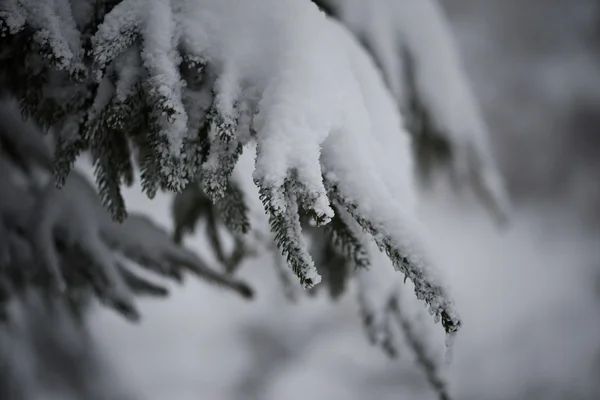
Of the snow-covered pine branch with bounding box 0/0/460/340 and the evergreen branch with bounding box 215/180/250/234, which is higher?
the snow-covered pine branch with bounding box 0/0/460/340

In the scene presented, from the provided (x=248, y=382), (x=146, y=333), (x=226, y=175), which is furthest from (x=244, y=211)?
(x=248, y=382)

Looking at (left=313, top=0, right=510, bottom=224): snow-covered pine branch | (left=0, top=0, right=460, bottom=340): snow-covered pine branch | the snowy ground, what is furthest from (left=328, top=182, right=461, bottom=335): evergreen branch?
the snowy ground

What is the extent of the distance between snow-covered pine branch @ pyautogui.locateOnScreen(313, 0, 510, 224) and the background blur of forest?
12.5 ft

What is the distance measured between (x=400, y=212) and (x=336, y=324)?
521 centimetres

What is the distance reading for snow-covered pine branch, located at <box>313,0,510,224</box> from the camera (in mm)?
1408

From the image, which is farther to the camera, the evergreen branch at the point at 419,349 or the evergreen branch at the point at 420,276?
the evergreen branch at the point at 419,349

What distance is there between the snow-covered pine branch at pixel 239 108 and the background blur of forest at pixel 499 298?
4.44 m

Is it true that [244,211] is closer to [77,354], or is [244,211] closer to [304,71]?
[304,71]

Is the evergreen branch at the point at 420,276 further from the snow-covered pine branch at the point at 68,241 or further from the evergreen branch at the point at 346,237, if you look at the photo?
the snow-covered pine branch at the point at 68,241

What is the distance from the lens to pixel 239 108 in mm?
794

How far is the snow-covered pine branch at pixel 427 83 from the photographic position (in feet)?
4.62

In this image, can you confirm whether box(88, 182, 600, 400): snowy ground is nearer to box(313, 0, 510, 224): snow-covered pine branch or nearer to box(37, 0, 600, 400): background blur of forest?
box(37, 0, 600, 400): background blur of forest

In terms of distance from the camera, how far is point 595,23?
570 centimetres

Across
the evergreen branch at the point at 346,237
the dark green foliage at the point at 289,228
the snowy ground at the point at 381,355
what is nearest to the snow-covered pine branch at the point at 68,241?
the evergreen branch at the point at 346,237
